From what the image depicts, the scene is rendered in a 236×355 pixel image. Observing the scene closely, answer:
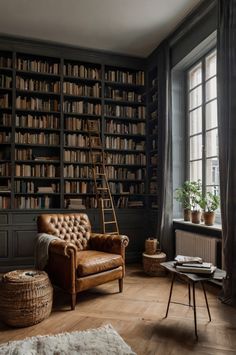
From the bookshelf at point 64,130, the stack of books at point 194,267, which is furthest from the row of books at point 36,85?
the stack of books at point 194,267

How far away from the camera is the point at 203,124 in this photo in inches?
167

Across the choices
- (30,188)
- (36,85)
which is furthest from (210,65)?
(30,188)

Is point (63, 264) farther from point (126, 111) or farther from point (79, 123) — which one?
point (126, 111)

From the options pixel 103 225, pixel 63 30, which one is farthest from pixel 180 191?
pixel 63 30

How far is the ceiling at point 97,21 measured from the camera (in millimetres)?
3785

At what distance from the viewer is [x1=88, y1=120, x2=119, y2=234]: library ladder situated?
486cm

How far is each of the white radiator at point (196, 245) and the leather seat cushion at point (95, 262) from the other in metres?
1.03

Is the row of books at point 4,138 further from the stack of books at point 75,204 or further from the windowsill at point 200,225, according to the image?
the windowsill at point 200,225

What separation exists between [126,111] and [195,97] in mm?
1260

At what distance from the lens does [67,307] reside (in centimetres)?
305

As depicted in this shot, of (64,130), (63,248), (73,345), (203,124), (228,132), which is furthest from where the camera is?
(64,130)

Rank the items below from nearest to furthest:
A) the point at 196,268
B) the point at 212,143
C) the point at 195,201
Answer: the point at 196,268, the point at 195,201, the point at 212,143

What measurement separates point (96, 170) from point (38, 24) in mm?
2311

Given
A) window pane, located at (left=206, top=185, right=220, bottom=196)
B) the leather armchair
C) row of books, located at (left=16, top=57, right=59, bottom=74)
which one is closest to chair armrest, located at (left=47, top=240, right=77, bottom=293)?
the leather armchair
